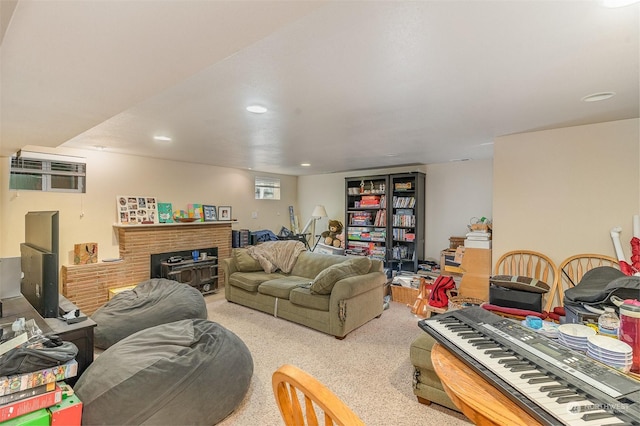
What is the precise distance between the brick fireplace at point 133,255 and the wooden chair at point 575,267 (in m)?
4.94

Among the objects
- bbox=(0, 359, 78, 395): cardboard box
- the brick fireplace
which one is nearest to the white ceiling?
bbox=(0, 359, 78, 395): cardboard box

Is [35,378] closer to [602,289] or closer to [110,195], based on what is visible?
[602,289]

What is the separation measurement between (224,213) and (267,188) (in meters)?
1.25

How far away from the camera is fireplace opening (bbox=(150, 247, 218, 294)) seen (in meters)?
4.59

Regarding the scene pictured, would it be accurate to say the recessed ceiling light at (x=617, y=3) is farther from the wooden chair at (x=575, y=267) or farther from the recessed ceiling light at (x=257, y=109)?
the wooden chair at (x=575, y=267)

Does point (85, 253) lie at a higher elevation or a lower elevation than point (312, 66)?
lower

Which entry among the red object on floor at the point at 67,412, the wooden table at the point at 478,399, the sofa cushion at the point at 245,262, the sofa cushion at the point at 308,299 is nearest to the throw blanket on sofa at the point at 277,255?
the sofa cushion at the point at 245,262

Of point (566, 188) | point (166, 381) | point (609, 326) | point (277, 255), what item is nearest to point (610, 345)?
point (609, 326)

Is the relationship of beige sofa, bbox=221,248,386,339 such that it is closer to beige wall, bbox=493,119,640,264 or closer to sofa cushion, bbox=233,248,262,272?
sofa cushion, bbox=233,248,262,272

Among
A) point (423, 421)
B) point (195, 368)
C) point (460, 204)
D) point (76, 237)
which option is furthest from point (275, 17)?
point (460, 204)

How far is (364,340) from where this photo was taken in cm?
310

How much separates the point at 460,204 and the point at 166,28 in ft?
16.8

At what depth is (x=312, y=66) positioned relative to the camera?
1673 mm

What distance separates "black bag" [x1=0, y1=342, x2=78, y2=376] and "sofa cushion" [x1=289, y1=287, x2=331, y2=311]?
225 centimetres
